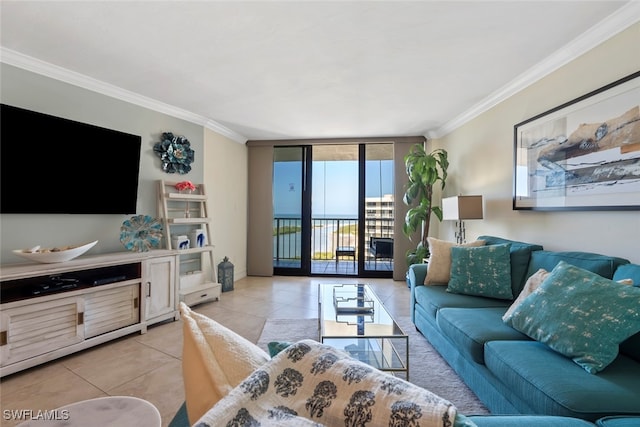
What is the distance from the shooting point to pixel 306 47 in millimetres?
2154

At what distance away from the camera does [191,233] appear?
3.69 metres

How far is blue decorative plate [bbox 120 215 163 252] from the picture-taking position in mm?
2807

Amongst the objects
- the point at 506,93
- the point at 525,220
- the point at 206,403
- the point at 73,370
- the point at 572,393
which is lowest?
the point at 73,370

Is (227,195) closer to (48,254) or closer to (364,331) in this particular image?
(48,254)

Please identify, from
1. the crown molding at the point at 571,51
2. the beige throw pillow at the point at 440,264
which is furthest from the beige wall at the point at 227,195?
the crown molding at the point at 571,51

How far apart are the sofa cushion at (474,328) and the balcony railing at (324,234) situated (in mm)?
2983

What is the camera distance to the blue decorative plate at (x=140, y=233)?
9.21 ft

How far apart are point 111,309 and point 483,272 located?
3.08 meters

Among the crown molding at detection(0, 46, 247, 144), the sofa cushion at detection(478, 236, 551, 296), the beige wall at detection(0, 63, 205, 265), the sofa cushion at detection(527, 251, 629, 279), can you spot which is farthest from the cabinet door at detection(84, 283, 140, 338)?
the sofa cushion at detection(527, 251, 629, 279)

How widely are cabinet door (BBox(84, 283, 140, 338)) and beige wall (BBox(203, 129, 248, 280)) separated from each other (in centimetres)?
152

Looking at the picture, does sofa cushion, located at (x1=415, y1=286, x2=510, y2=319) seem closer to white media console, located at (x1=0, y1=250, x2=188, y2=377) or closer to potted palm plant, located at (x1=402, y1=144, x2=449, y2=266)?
potted palm plant, located at (x1=402, y1=144, x2=449, y2=266)

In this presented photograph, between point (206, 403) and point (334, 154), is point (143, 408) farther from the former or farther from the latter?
point (334, 154)

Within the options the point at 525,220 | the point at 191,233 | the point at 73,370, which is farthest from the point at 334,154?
the point at 73,370

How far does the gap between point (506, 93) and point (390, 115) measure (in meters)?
Answer: 1.24
